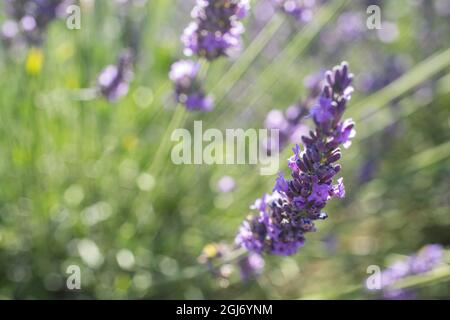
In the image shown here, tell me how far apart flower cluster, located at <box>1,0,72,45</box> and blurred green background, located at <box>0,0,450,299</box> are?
11 centimetres

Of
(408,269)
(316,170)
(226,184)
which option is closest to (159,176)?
(226,184)

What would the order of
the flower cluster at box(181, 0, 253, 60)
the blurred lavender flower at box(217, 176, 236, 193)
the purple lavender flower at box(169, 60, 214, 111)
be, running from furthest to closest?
the blurred lavender flower at box(217, 176, 236, 193), the purple lavender flower at box(169, 60, 214, 111), the flower cluster at box(181, 0, 253, 60)

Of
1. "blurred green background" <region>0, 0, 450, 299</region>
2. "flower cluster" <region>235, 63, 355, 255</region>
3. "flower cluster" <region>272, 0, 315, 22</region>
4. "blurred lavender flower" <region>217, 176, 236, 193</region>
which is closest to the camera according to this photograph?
"flower cluster" <region>235, 63, 355, 255</region>

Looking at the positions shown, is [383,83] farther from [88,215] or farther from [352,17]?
[88,215]

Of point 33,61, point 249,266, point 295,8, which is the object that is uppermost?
point 295,8

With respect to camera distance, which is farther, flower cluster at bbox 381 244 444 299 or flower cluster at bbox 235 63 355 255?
flower cluster at bbox 381 244 444 299

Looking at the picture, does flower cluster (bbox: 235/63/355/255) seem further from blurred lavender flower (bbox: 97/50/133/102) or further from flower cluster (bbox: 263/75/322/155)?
blurred lavender flower (bbox: 97/50/133/102)

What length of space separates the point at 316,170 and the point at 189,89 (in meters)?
0.77

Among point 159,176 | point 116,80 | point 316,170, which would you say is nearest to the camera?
point 316,170

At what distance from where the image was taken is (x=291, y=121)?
2.17 metres

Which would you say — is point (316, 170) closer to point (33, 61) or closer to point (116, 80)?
point (116, 80)

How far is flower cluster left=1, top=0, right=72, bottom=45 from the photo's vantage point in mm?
1948

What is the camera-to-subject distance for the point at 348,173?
304cm

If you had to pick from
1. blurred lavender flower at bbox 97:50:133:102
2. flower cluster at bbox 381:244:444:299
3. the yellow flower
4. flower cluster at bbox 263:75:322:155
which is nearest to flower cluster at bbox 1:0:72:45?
the yellow flower
